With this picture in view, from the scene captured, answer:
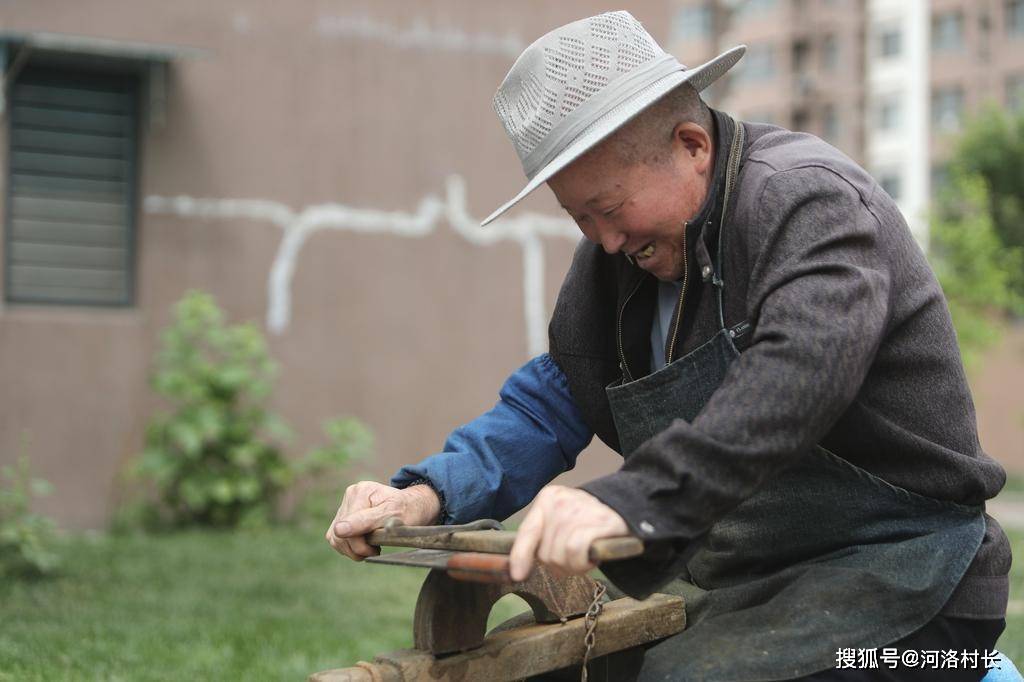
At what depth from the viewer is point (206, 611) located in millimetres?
5020

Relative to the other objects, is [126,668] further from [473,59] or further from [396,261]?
[473,59]

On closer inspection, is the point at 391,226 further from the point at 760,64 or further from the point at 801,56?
the point at 760,64

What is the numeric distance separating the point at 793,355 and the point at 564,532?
44 centimetres

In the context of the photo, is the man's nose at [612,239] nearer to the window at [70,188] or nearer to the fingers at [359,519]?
the fingers at [359,519]

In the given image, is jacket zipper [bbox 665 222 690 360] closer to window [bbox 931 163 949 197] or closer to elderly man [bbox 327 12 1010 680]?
elderly man [bbox 327 12 1010 680]

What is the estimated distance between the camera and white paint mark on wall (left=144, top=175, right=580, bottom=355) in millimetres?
7656

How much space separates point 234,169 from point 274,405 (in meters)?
1.47

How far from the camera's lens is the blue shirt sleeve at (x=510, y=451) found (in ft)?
7.98

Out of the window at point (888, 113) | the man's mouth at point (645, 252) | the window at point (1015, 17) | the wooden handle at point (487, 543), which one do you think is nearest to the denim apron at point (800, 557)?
the man's mouth at point (645, 252)

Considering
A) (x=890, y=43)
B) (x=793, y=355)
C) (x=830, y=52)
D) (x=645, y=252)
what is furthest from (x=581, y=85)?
(x=890, y=43)

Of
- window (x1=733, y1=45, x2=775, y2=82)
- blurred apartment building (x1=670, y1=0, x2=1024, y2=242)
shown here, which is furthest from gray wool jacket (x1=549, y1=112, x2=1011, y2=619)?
window (x1=733, y1=45, x2=775, y2=82)

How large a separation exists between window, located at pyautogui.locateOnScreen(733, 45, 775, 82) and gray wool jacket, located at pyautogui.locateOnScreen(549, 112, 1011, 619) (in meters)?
41.7

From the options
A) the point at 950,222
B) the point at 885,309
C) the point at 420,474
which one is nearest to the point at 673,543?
the point at 885,309

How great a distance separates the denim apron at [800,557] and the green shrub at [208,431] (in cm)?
517
